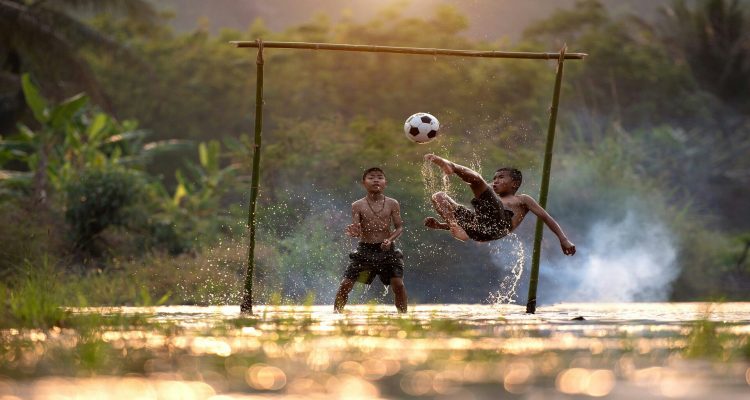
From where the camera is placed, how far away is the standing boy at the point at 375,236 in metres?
15.2

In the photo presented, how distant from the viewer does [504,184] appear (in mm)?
15227

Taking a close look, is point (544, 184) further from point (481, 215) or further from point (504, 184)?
point (481, 215)

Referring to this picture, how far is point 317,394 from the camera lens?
649 centimetres

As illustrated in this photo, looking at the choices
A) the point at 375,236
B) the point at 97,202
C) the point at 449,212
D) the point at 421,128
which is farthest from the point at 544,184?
the point at 97,202

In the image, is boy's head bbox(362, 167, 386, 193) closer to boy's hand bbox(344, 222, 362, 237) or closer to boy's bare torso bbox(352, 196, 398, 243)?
boy's bare torso bbox(352, 196, 398, 243)

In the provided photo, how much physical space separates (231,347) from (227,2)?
366ft

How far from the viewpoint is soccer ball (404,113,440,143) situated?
1444 centimetres

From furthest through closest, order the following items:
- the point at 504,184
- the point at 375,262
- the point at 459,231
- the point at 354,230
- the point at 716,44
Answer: the point at 716,44 < the point at 375,262 < the point at 504,184 < the point at 354,230 < the point at 459,231

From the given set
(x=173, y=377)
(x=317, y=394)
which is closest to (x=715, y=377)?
(x=317, y=394)

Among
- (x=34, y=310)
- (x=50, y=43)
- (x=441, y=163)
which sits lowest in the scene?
(x=34, y=310)

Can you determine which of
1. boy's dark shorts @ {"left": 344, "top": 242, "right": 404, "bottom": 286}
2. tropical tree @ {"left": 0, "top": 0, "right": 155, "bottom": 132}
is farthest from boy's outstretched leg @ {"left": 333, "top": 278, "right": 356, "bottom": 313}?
tropical tree @ {"left": 0, "top": 0, "right": 155, "bottom": 132}

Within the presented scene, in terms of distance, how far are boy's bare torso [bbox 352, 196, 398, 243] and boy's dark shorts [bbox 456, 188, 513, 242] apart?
102 centimetres

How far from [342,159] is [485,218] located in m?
14.2

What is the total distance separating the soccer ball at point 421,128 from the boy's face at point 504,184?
1.02 metres
